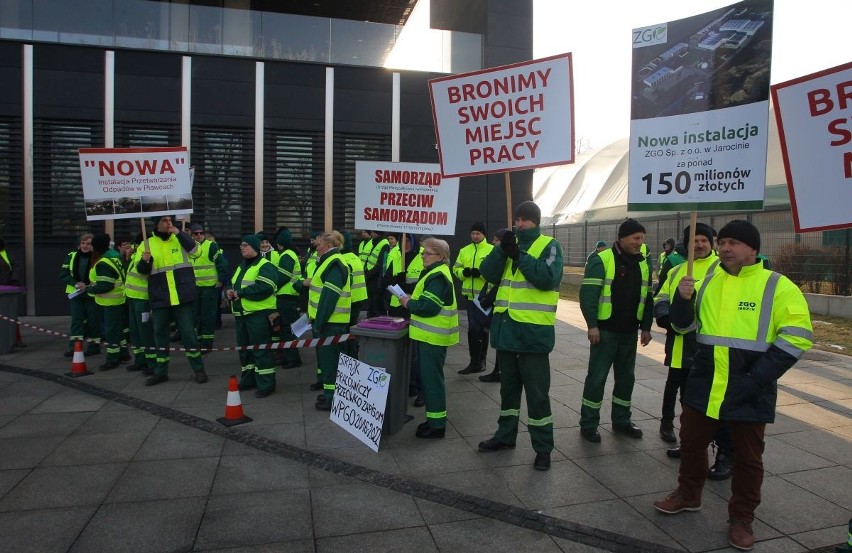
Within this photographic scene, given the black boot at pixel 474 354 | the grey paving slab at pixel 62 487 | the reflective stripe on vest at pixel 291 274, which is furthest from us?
the black boot at pixel 474 354

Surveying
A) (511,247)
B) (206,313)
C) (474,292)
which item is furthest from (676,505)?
(206,313)

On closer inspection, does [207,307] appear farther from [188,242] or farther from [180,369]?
[188,242]

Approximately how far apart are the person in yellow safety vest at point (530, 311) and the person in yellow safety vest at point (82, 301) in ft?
22.3

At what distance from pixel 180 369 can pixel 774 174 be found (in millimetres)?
21513

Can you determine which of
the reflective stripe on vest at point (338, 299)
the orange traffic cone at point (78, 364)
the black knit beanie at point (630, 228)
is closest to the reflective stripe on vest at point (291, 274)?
the reflective stripe on vest at point (338, 299)

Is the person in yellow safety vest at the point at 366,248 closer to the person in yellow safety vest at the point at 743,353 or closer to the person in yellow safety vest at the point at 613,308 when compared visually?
the person in yellow safety vest at the point at 613,308

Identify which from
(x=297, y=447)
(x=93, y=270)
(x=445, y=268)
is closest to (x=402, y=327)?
(x=445, y=268)

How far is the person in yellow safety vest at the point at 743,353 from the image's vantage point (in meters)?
3.32

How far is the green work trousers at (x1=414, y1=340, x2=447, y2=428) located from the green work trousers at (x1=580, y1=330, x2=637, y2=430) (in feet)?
4.32

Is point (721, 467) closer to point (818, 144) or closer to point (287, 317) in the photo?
point (818, 144)

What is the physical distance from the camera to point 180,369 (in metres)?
8.22

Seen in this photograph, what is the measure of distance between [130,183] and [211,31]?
25.5ft

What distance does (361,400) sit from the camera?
17.3ft

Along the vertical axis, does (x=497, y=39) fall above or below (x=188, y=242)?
above
